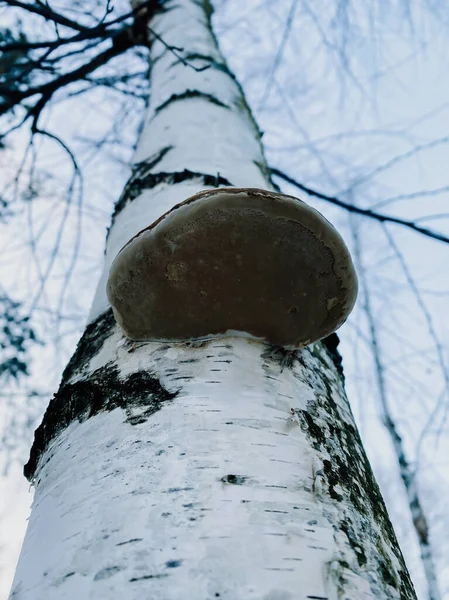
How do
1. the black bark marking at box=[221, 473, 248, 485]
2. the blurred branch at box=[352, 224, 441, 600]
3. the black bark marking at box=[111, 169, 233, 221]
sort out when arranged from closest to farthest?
the black bark marking at box=[221, 473, 248, 485], the black bark marking at box=[111, 169, 233, 221], the blurred branch at box=[352, 224, 441, 600]

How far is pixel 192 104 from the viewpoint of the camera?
6.91ft

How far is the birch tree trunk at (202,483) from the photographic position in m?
0.63

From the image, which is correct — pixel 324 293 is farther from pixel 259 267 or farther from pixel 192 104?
pixel 192 104

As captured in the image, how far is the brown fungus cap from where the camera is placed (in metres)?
0.92

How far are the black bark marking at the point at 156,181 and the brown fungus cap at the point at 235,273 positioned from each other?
59 centimetres

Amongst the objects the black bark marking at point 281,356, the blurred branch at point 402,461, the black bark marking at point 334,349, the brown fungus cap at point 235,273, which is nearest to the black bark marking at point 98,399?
the brown fungus cap at point 235,273

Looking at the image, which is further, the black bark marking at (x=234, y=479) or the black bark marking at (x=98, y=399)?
the black bark marking at (x=98, y=399)

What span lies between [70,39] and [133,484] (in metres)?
1.84

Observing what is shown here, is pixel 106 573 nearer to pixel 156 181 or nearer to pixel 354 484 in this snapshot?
pixel 354 484

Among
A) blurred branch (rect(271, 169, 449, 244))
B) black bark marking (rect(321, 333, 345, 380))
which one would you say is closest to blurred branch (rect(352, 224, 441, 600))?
blurred branch (rect(271, 169, 449, 244))

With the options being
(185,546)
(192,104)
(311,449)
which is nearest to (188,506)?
(185,546)

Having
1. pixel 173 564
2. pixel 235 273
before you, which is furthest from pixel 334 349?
pixel 173 564

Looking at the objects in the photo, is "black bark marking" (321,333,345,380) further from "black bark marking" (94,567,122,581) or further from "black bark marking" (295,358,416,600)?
"black bark marking" (94,567,122,581)

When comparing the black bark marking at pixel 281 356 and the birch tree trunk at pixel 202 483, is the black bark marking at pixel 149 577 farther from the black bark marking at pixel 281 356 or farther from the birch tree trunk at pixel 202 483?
the black bark marking at pixel 281 356
